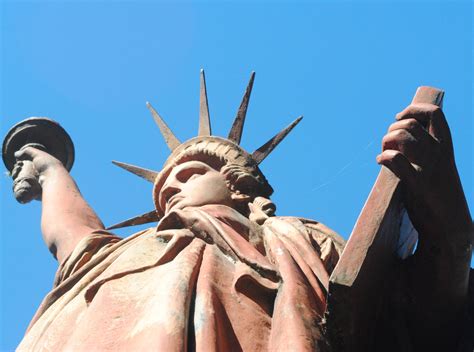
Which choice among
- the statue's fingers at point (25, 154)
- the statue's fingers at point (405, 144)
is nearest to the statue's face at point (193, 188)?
the statue's fingers at point (25, 154)

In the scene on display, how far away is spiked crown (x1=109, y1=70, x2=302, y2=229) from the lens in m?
7.54

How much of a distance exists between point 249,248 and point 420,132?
3.73 ft

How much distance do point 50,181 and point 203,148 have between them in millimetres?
1339

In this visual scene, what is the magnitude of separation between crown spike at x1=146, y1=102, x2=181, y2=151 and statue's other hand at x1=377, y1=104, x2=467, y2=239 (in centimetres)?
304

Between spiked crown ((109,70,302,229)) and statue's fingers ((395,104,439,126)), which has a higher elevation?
spiked crown ((109,70,302,229))

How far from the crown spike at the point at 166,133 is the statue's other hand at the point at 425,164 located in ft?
9.98

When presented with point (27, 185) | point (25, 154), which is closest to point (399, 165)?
point (27, 185)

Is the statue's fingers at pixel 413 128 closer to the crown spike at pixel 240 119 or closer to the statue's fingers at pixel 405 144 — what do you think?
the statue's fingers at pixel 405 144

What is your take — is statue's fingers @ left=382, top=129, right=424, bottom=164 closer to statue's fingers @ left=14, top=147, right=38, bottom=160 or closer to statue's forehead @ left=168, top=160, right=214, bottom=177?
statue's forehead @ left=168, top=160, right=214, bottom=177

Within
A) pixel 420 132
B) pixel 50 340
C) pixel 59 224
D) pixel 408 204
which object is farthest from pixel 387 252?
pixel 59 224

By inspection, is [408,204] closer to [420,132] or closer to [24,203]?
[420,132]

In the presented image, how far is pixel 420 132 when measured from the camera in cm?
527

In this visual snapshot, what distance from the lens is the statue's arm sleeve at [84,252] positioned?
267 inches

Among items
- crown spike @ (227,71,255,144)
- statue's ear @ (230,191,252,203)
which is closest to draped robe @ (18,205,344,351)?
statue's ear @ (230,191,252,203)
